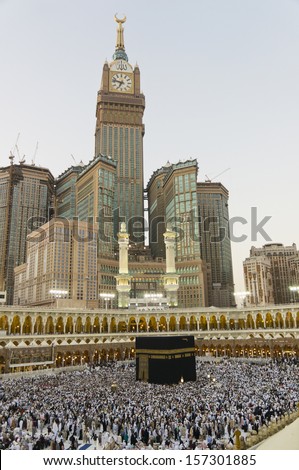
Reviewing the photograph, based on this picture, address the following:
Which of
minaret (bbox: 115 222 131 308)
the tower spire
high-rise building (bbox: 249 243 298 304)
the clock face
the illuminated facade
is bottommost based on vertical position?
the illuminated facade

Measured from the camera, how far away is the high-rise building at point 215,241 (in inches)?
5236

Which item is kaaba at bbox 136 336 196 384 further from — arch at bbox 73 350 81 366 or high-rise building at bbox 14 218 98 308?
high-rise building at bbox 14 218 98 308

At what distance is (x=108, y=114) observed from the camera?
13288 centimetres

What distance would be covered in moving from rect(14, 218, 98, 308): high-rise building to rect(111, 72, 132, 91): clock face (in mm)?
71508

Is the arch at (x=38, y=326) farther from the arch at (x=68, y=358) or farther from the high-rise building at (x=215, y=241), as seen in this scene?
the high-rise building at (x=215, y=241)

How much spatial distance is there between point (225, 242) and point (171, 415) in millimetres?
127712

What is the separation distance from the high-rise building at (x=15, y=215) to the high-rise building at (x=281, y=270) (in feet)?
306

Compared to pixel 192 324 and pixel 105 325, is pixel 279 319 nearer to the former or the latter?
pixel 192 324

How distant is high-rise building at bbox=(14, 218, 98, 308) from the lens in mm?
84812

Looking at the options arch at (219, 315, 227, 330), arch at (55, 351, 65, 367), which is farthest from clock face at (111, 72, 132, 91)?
arch at (55, 351, 65, 367)

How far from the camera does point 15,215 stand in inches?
4788

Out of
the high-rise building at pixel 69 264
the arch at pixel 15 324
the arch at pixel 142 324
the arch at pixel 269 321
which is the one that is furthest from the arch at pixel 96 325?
the high-rise building at pixel 69 264
